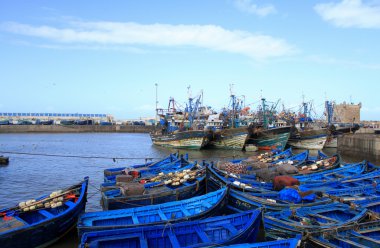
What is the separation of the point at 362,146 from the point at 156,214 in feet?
109

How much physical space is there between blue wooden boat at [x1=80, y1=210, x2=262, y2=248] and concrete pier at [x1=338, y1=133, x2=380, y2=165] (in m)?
29.0

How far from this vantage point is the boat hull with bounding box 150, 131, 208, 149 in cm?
4481

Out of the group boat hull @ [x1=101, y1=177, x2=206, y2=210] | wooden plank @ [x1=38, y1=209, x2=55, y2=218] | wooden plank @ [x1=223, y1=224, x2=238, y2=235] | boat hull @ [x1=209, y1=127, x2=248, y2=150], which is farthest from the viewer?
boat hull @ [x1=209, y1=127, x2=248, y2=150]

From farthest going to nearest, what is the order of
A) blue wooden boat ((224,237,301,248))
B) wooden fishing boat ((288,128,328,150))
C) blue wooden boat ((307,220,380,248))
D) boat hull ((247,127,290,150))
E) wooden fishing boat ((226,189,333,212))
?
wooden fishing boat ((288,128,328,150)) → boat hull ((247,127,290,150)) → wooden fishing boat ((226,189,333,212)) → blue wooden boat ((307,220,380,248)) → blue wooden boat ((224,237,301,248))

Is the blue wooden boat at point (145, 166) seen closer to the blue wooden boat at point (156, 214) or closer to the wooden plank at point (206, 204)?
the blue wooden boat at point (156, 214)

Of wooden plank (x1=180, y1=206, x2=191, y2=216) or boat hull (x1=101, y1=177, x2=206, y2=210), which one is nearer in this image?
wooden plank (x1=180, y1=206, x2=191, y2=216)

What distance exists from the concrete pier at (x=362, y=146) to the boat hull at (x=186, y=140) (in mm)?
17246

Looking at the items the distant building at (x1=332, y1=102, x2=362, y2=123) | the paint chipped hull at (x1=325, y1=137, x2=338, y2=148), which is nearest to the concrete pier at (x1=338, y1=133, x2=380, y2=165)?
the paint chipped hull at (x1=325, y1=137, x2=338, y2=148)

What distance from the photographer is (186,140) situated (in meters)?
46.3

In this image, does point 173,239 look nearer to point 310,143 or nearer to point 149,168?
point 149,168

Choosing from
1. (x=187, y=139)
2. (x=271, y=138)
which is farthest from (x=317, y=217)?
(x=187, y=139)

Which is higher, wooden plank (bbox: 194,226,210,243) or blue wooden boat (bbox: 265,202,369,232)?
blue wooden boat (bbox: 265,202,369,232)

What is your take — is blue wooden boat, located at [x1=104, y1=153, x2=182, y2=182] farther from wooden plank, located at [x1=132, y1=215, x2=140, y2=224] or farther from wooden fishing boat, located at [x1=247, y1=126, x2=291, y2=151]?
wooden fishing boat, located at [x1=247, y1=126, x2=291, y2=151]

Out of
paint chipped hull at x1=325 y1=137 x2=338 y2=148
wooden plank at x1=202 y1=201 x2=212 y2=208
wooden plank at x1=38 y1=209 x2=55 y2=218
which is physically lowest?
paint chipped hull at x1=325 y1=137 x2=338 y2=148
